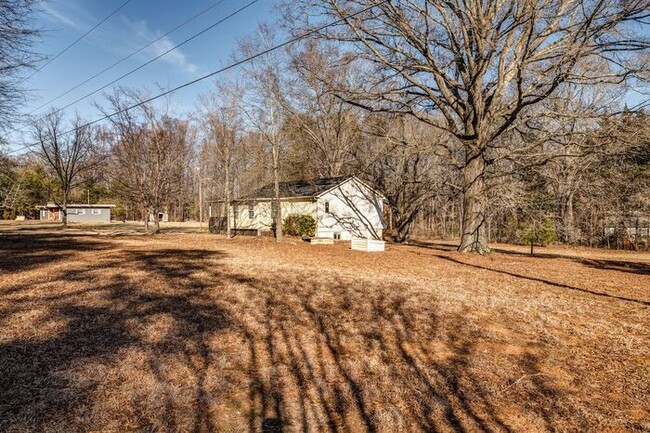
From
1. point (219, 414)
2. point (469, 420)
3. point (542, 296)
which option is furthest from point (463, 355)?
point (542, 296)

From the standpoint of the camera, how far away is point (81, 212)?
54812 mm

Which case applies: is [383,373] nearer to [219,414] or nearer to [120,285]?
[219,414]

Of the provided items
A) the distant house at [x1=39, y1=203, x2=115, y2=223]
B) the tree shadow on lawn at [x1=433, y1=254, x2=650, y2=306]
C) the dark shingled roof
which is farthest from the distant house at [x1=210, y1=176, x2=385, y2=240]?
the distant house at [x1=39, y1=203, x2=115, y2=223]

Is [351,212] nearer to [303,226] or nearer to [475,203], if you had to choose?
[303,226]

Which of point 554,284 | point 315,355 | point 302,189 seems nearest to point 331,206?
point 302,189

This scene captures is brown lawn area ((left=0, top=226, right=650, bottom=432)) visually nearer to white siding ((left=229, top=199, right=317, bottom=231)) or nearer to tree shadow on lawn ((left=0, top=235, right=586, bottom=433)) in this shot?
tree shadow on lawn ((left=0, top=235, right=586, bottom=433))

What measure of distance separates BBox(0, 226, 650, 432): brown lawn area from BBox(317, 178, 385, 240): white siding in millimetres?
16731

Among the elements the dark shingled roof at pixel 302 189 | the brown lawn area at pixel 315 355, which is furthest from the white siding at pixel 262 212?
the brown lawn area at pixel 315 355

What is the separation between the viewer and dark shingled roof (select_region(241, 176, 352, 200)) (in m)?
26.0

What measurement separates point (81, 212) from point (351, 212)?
4402 centimetres

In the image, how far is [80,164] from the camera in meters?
40.9

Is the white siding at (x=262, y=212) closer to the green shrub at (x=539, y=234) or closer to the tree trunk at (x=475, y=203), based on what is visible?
the tree trunk at (x=475, y=203)

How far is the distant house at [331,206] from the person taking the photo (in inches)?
1013

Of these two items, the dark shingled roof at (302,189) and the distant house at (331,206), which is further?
the dark shingled roof at (302,189)
